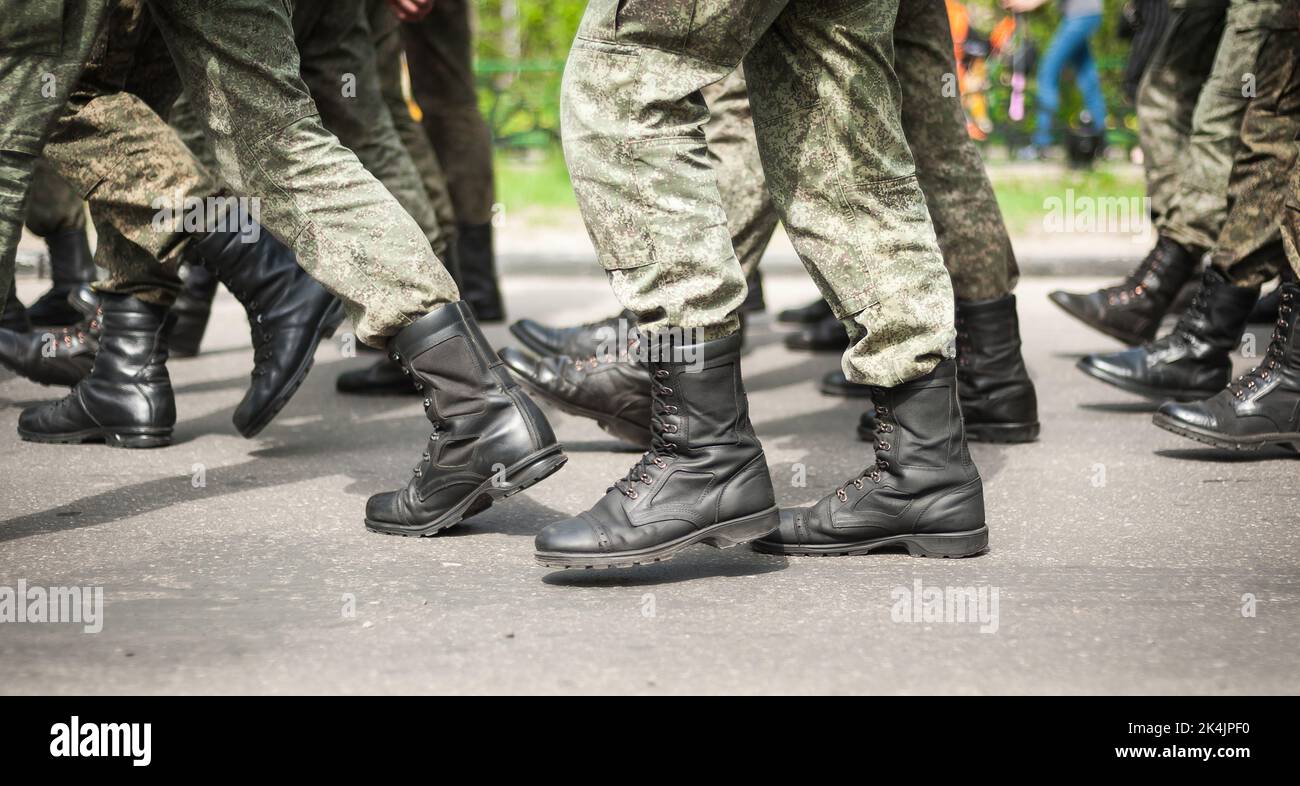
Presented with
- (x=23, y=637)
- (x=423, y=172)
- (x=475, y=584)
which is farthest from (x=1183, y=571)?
(x=423, y=172)

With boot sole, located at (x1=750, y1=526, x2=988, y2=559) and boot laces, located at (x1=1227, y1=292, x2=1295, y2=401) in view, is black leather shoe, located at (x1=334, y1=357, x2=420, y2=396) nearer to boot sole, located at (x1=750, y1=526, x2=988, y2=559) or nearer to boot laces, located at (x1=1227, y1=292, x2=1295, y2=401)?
boot sole, located at (x1=750, y1=526, x2=988, y2=559)

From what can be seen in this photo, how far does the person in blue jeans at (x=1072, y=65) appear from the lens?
1109 cm

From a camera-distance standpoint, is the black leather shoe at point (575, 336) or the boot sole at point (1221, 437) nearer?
the boot sole at point (1221, 437)

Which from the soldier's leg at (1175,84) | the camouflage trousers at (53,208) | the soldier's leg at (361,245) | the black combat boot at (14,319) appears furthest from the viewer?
the camouflage trousers at (53,208)

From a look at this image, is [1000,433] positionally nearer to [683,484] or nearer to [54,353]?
[683,484]

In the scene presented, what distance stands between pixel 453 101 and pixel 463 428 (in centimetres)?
312

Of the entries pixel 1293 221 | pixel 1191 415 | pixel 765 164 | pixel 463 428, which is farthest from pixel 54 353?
pixel 1293 221

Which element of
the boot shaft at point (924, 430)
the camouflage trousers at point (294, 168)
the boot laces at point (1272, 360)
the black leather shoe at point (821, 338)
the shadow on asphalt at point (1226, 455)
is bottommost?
the black leather shoe at point (821, 338)

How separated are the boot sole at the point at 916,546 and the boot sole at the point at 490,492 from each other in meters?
0.46

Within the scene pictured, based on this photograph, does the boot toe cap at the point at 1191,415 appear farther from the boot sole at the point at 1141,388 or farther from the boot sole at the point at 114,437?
the boot sole at the point at 114,437

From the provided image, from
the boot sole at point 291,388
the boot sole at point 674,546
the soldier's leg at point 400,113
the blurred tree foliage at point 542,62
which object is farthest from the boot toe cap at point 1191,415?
the blurred tree foliage at point 542,62

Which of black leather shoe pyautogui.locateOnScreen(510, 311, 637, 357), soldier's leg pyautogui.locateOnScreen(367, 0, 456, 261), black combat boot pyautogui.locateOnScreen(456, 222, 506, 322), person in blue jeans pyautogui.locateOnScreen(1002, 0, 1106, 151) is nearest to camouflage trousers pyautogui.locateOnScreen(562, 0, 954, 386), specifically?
black leather shoe pyautogui.locateOnScreen(510, 311, 637, 357)

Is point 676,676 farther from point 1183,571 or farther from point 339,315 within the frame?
point 339,315

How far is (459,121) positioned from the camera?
232 inches
